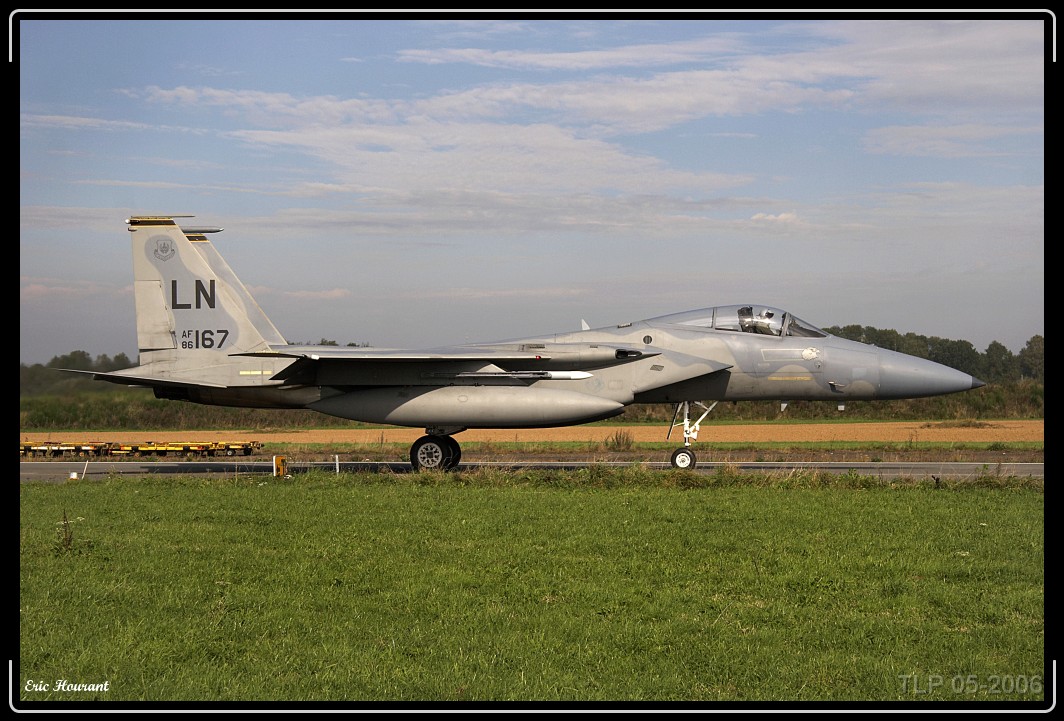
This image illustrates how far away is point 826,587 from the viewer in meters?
8.43

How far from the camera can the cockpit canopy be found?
19.4 meters

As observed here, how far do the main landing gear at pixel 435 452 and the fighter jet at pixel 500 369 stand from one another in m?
0.03

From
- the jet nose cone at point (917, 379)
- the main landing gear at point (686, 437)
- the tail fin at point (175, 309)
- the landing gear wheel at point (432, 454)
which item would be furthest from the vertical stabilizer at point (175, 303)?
the jet nose cone at point (917, 379)

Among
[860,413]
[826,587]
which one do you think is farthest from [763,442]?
[826,587]

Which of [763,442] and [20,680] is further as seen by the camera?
[763,442]

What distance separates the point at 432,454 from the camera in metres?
19.3

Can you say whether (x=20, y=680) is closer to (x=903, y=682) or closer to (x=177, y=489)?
(x=903, y=682)

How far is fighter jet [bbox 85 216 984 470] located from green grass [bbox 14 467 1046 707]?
5.12 m

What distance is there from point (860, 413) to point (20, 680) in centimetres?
4188

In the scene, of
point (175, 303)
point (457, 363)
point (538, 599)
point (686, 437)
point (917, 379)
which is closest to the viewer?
point (538, 599)

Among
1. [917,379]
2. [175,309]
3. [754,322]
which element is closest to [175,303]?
[175,309]

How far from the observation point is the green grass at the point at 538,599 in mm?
6137

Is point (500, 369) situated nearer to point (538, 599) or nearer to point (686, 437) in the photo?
point (686, 437)

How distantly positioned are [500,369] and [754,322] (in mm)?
5334
